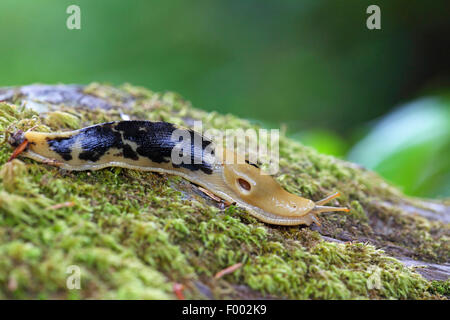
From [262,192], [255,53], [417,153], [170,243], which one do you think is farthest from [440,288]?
[255,53]

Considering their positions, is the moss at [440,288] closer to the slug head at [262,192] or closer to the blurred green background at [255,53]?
the slug head at [262,192]

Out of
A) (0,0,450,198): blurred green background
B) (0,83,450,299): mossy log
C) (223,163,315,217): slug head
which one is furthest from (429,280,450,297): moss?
(0,0,450,198): blurred green background

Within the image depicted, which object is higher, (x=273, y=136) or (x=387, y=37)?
(x=387, y=37)

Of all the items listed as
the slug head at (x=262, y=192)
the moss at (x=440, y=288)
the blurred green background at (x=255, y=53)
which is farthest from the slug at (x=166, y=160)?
the blurred green background at (x=255, y=53)

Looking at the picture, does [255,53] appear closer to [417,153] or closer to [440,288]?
[417,153]

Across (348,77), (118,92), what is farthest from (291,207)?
(348,77)
